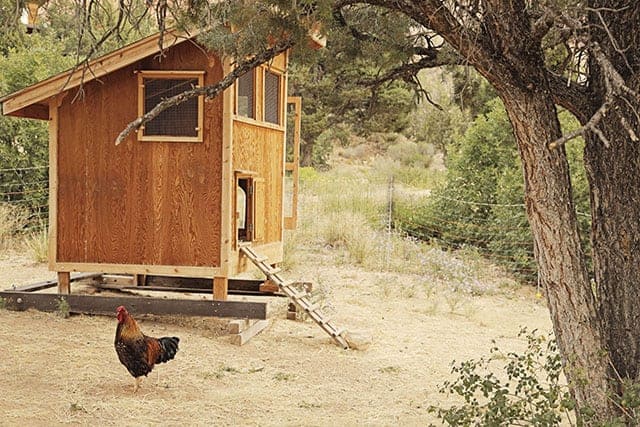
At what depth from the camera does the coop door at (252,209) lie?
952cm

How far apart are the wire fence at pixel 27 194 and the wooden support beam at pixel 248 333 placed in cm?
714

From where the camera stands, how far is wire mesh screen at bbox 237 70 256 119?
30.0 feet

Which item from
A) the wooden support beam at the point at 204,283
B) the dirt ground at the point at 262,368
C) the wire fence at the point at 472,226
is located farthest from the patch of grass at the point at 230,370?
the wire fence at the point at 472,226

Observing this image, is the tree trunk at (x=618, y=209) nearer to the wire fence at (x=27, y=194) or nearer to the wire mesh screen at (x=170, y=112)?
the wire mesh screen at (x=170, y=112)

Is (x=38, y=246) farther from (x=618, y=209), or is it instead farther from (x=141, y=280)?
(x=618, y=209)

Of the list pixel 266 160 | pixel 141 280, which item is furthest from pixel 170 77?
pixel 141 280

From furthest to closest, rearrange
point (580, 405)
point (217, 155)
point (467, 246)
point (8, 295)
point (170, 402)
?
point (467, 246) < point (8, 295) < point (217, 155) < point (170, 402) < point (580, 405)

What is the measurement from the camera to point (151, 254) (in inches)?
352

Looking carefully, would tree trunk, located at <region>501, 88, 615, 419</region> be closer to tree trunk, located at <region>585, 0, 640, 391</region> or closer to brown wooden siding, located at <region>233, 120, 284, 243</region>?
tree trunk, located at <region>585, 0, 640, 391</region>

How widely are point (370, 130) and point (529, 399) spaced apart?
970 inches

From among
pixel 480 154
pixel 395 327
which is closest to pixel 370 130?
pixel 480 154

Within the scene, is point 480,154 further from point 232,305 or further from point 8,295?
point 8,295

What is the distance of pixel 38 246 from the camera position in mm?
13227

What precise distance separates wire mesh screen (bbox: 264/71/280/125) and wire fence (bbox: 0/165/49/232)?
6.25 metres
